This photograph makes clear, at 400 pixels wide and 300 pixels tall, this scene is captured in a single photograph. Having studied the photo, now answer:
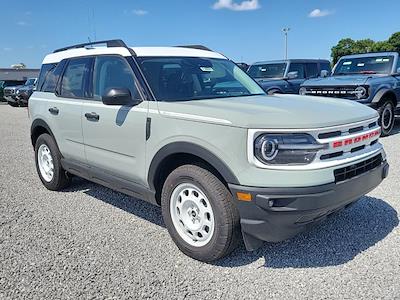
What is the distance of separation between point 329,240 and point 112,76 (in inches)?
109

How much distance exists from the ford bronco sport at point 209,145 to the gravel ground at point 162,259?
0.29 meters

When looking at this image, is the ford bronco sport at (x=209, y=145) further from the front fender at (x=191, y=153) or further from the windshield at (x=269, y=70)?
the windshield at (x=269, y=70)

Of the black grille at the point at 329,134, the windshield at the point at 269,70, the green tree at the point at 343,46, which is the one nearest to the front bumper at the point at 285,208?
the black grille at the point at 329,134

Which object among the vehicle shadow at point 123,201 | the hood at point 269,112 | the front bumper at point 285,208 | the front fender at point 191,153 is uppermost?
the hood at point 269,112

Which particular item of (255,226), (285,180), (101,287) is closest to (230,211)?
(255,226)

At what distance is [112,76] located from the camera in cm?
420

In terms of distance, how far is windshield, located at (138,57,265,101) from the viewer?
3.83 meters

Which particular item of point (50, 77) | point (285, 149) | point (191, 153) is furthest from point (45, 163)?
point (285, 149)

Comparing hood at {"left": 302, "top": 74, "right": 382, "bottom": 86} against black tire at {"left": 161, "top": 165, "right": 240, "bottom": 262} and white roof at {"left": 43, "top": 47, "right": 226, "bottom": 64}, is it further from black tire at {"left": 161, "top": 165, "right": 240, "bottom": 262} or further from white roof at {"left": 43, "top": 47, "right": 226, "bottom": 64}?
black tire at {"left": 161, "top": 165, "right": 240, "bottom": 262}

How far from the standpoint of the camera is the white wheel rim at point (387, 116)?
9.11 m

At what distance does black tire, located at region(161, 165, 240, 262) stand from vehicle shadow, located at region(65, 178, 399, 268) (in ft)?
0.61

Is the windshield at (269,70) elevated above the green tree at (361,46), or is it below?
below

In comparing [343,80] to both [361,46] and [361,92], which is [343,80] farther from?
[361,46]

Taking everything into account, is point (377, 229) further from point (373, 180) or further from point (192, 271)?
point (192, 271)
